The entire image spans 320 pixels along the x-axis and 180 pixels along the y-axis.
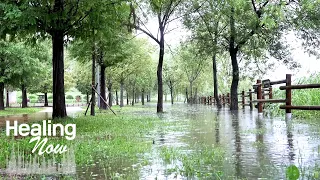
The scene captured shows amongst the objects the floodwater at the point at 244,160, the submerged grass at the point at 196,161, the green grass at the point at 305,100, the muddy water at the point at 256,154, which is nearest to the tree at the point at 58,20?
the muddy water at the point at 256,154

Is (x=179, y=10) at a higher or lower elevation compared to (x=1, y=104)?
higher

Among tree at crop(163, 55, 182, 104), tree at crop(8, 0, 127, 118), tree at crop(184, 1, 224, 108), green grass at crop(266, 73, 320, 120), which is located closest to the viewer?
tree at crop(8, 0, 127, 118)

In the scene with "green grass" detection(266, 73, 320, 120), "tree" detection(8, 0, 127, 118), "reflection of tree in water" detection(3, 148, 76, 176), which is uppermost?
"tree" detection(8, 0, 127, 118)

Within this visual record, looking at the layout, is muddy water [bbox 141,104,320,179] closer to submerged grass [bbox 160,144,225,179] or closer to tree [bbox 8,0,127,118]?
submerged grass [bbox 160,144,225,179]

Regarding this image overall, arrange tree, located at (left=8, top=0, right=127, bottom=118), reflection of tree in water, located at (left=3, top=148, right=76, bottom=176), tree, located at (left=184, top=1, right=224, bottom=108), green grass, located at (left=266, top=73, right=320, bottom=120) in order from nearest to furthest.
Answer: reflection of tree in water, located at (left=3, top=148, right=76, bottom=176) < tree, located at (left=8, top=0, right=127, bottom=118) < green grass, located at (left=266, top=73, right=320, bottom=120) < tree, located at (left=184, top=1, right=224, bottom=108)

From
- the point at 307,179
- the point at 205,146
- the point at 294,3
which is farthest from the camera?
the point at 294,3

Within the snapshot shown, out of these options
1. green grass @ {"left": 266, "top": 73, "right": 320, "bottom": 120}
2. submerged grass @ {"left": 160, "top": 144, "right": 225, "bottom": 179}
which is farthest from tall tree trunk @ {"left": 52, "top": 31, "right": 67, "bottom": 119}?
green grass @ {"left": 266, "top": 73, "right": 320, "bottom": 120}

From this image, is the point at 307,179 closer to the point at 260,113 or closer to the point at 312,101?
the point at 312,101

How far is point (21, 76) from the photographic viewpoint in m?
30.9

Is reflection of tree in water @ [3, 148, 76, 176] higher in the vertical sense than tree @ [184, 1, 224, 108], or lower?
lower

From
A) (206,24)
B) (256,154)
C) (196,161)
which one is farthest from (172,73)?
(196,161)

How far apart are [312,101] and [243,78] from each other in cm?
1182

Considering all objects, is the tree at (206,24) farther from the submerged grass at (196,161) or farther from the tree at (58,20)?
the submerged grass at (196,161)

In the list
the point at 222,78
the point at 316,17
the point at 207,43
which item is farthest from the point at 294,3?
the point at 222,78
